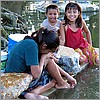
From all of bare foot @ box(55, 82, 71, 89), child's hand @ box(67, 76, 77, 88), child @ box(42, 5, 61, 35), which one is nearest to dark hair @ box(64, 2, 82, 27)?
child @ box(42, 5, 61, 35)

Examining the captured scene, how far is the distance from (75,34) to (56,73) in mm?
1097

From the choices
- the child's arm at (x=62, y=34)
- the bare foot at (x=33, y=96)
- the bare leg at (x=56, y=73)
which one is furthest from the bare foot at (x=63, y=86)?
the child's arm at (x=62, y=34)

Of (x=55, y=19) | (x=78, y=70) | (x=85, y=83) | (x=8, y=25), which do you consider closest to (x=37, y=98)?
(x=85, y=83)

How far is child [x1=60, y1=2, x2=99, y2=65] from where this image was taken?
343 cm

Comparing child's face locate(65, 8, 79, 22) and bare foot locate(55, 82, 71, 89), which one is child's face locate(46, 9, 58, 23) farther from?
bare foot locate(55, 82, 71, 89)

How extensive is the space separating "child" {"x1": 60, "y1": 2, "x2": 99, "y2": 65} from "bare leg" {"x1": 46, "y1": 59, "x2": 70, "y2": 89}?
2.87ft

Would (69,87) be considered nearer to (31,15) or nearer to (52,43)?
(52,43)

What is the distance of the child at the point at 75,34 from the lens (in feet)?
11.3

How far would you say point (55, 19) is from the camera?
11.2 ft

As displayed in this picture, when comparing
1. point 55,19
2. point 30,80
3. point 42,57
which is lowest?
point 30,80

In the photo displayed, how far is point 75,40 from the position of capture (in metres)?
3.53

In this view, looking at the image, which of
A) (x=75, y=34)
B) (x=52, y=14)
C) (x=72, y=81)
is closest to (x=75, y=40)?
(x=75, y=34)

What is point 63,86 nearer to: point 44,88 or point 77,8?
point 44,88

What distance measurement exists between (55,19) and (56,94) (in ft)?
3.87
